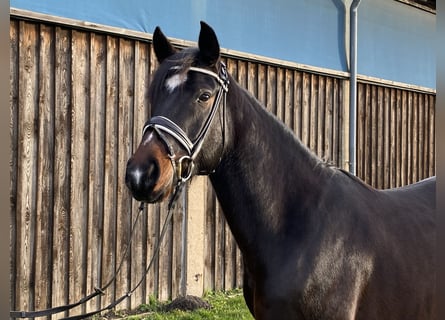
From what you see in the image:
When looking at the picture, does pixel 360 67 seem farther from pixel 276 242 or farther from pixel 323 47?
pixel 276 242

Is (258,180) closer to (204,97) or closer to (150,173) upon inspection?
(204,97)

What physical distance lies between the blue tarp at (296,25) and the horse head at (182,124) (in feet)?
8.58

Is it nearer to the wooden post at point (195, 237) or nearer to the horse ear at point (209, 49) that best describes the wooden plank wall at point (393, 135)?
the wooden post at point (195, 237)

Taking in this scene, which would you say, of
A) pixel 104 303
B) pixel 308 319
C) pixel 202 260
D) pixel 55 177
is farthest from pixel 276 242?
pixel 202 260

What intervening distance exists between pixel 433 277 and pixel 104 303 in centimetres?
329

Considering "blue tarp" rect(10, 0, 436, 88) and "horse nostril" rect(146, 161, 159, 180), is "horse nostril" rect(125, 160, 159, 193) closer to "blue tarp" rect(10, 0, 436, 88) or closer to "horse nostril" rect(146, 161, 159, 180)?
"horse nostril" rect(146, 161, 159, 180)

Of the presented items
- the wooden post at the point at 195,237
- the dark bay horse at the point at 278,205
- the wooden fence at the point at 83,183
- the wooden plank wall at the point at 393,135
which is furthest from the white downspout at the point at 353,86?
the dark bay horse at the point at 278,205

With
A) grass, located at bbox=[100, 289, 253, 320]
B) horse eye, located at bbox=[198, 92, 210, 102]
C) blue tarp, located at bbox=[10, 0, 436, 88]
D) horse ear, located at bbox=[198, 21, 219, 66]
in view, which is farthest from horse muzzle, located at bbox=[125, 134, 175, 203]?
grass, located at bbox=[100, 289, 253, 320]

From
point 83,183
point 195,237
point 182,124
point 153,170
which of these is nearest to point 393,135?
point 195,237

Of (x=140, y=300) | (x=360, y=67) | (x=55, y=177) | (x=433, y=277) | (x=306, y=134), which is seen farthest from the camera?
(x=360, y=67)

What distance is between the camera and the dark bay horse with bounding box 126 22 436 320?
7.02ft

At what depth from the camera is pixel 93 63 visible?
15.5 feet

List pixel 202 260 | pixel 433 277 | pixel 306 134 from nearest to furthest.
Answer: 1. pixel 433 277
2. pixel 202 260
3. pixel 306 134

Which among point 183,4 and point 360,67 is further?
point 360,67
